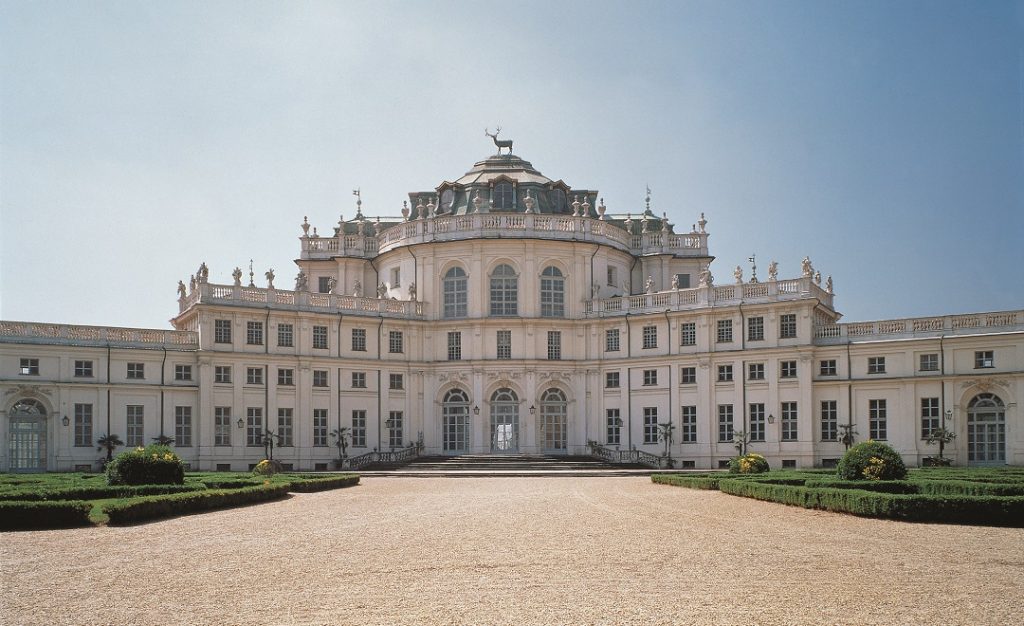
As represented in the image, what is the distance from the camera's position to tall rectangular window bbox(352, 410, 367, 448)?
59469 millimetres

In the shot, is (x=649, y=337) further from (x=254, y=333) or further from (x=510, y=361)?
(x=254, y=333)

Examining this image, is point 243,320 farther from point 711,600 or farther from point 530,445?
point 711,600

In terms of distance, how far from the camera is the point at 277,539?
900 inches

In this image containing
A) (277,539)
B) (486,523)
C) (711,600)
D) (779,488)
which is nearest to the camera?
(711,600)

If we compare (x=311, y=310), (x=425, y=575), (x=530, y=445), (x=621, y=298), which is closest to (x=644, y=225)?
(x=621, y=298)

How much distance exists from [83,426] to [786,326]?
3534 cm

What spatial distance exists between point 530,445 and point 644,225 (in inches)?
698

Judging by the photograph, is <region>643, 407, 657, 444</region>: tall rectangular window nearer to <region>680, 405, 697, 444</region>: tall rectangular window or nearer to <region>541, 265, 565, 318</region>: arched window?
<region>680, 405, 697, 444</region>: tall rectangular window

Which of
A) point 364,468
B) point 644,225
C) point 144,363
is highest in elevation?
point 644,225

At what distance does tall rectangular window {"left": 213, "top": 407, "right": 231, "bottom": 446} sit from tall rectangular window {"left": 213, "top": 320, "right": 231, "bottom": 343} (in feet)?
11.6

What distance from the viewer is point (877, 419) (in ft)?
A: 176

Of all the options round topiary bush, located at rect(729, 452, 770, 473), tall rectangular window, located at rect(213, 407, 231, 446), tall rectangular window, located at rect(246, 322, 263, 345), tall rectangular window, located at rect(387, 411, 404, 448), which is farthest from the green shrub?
tall rectangular window, located at rect(387, 411, 404, 448)

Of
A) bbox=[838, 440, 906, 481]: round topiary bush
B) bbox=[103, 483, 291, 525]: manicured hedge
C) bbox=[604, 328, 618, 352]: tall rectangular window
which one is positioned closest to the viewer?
bbox=[103, 483, 291, 525]: manicured hedge

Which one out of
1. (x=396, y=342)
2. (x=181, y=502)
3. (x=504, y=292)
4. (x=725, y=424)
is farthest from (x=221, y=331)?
(x=181, y=502)
